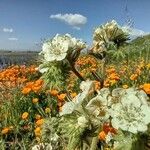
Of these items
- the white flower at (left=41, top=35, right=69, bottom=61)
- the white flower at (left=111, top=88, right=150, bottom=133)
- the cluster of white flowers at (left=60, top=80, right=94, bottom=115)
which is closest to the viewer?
the white flower at (left=111, top=88, right=150, bottom=133)

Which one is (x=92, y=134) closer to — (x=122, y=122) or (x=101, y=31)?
(x=122, y=122)

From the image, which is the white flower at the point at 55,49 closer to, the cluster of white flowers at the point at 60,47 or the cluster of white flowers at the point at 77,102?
the cluster of white flowers at the point at 60,47

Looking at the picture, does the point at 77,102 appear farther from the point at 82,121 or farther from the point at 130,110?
the point at 130,110

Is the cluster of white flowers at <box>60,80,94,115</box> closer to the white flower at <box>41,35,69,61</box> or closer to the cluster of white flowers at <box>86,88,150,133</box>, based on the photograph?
the cluster of white flowers at <box>86,88,150,133</box>

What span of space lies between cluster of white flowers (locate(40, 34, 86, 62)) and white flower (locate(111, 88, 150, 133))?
932 millimetres

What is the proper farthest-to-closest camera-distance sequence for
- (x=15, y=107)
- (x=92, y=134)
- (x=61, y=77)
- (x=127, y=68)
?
(x=127, y=68), (x=15, y=107), (x=61, y=77), (x=92, y=134)

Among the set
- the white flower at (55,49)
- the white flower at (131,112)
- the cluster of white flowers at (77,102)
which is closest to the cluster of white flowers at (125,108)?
the white flower at (131,112)

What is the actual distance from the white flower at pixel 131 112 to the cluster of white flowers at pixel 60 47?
932 mm

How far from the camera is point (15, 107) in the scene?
840cm

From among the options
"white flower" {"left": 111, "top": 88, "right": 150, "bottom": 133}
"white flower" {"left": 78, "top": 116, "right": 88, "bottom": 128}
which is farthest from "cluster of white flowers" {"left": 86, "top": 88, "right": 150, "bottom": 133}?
"white flower" {"left": 78, "top": 116, "right": 88, "bottom": 128}

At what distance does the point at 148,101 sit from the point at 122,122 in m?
0.14

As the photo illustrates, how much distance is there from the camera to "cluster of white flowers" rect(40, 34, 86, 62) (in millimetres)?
3217

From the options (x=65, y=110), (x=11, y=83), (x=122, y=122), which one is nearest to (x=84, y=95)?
(x=65, y=110)

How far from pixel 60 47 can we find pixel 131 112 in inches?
39.1
